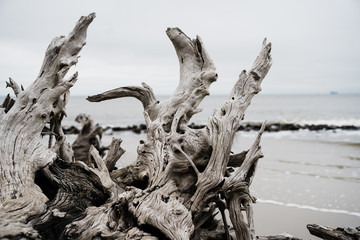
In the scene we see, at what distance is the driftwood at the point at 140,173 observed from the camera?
2.25 meters

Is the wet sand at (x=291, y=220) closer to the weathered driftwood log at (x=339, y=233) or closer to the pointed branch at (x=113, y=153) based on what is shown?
the weathered driftwood log at (x=339, y=233)

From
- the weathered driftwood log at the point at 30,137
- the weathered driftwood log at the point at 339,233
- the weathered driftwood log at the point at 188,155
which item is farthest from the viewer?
the weathered driftwood log at the point at 339,233

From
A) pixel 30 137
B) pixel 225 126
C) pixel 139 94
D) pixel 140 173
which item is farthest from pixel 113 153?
pixel 225 126

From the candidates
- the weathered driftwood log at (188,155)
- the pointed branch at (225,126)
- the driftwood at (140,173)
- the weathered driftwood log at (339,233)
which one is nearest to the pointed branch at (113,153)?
the driftwood at (140,173)

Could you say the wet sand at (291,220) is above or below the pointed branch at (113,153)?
below

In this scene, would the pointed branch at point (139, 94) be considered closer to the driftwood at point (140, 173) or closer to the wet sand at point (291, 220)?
the driftwood at point (140, 173)

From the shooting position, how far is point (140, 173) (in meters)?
3.21

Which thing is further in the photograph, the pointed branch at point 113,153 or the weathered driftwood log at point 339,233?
the pointed branch at point 113,153

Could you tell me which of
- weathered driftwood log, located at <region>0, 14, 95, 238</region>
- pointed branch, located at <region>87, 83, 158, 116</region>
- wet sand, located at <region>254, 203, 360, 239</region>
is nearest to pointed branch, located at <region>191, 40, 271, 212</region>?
pointed branch, located at <region>87, 83, 158, 116</region>

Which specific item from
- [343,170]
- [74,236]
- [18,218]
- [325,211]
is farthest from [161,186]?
[343,170]

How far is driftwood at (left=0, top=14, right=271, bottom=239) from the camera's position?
2.25 meters

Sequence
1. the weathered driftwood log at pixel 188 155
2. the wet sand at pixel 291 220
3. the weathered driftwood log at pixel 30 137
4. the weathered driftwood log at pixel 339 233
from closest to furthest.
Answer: the weathered driftwood log at pixel 30 137
the weathered driftwood log at pixel 188 155
the weathered driftwood log at pixel 339 233
the wet sand at pixel 291 220

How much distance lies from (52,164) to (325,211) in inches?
161

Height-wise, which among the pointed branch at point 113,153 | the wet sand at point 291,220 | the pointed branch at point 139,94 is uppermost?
the pointed branch at point 139,94
